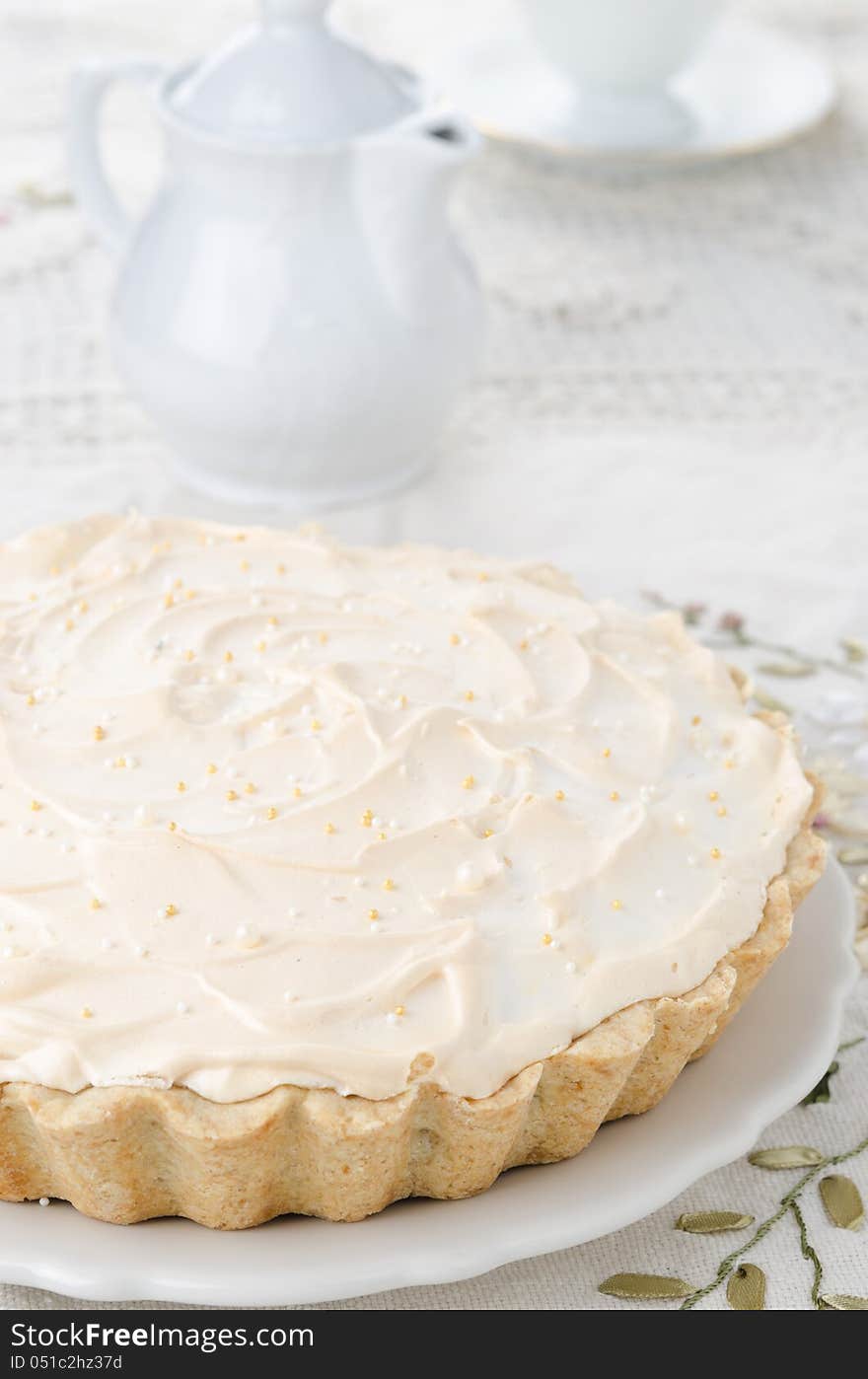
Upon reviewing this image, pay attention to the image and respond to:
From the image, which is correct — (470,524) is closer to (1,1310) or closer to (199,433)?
(199,433)

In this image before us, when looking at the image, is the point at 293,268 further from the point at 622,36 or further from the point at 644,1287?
the point at 644,1287

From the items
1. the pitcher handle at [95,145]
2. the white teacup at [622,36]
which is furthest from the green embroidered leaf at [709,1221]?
the white teacup at [622,36]

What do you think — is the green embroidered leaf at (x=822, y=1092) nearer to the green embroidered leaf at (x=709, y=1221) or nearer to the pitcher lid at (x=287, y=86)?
the green embroidered leaf at (x=709, y=1221)

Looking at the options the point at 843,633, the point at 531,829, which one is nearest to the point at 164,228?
the point at 843,633

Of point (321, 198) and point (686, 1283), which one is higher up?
point (321, 198)

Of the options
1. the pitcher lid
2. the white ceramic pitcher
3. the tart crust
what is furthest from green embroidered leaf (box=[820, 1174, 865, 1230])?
the pitcher lid

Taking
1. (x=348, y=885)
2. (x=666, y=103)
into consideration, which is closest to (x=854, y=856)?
(x=348, y=885)

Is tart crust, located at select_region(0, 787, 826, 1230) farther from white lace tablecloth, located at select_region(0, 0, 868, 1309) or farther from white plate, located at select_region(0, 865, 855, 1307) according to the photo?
white lace tablecloth, located at select_region(0, 0, 868, 1309)
